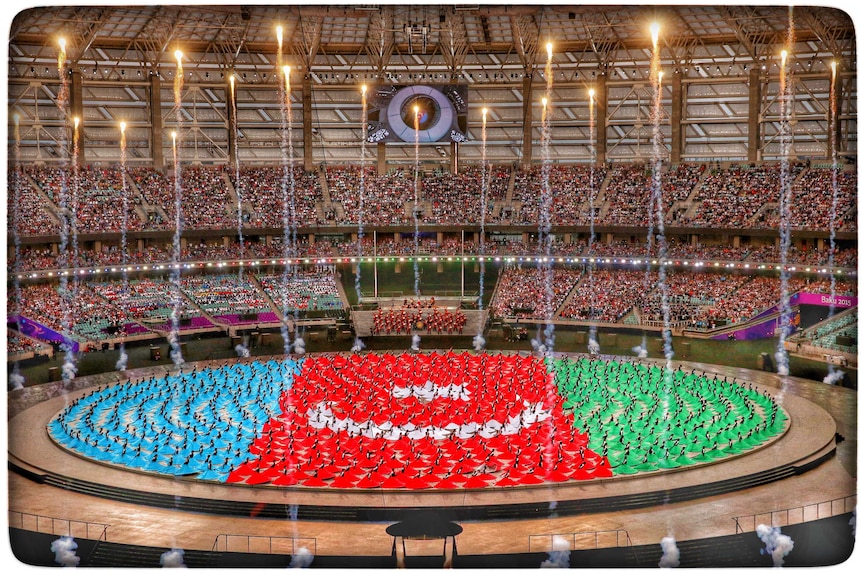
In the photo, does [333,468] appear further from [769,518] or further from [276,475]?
[769,518]

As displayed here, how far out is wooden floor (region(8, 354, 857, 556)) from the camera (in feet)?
93.3

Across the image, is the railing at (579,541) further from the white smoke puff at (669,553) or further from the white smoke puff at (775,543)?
the white smoke puff at (775,543)

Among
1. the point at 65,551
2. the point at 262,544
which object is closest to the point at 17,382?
the point at 65,551

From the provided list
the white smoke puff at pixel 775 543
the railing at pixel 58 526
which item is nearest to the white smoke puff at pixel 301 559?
the railing at pixel 58 526

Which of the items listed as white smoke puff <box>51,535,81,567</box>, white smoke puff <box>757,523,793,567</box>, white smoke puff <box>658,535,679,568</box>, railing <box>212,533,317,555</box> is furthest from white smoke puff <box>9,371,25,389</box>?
white smoke puff <box>757,523,793,567</box>

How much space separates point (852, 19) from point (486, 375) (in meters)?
→ 33.5

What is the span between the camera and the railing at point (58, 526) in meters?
27.9

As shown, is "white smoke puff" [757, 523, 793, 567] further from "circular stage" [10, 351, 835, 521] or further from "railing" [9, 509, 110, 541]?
"railing" [9, 509, 110, 541]

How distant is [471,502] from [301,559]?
7807mm

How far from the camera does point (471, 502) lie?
104 feet

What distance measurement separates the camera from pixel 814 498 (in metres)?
31.8

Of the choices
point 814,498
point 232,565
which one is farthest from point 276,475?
point 814,498

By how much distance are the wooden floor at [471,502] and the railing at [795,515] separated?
0.05 metres

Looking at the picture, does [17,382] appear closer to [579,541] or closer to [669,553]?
[579,541]
